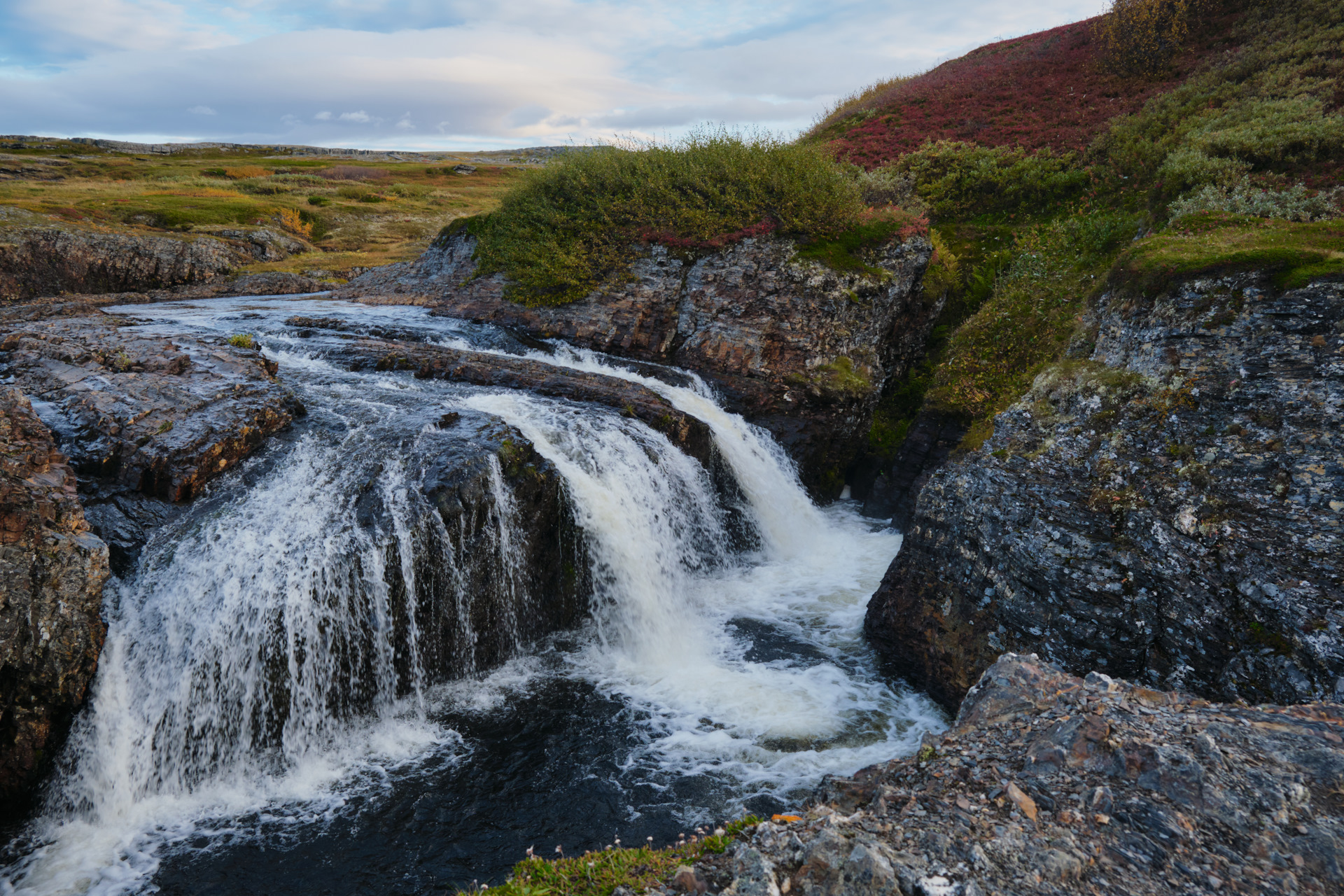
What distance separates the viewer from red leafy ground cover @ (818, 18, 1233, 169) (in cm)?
2655

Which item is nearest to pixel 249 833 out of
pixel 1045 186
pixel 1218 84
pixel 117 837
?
pixel 117 837

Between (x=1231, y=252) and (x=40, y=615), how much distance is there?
17.2 metres

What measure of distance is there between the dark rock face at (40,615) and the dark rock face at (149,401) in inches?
58.9

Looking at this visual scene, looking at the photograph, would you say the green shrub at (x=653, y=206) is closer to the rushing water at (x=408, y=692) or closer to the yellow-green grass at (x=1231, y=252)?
the rushing water at (x=408, y=692)

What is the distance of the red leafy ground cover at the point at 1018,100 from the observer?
26547 millimetres

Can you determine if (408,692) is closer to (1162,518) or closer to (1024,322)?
(1162,518)

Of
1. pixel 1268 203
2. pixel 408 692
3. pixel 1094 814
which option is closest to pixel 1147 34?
pixel 1268 203

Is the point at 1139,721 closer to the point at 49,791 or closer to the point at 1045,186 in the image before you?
the point at 49,791

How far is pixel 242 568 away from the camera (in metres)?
9.46

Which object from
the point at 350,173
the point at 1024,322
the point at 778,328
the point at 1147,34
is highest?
the point at 350,173

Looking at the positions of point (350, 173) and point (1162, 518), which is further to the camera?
point (350, 173)

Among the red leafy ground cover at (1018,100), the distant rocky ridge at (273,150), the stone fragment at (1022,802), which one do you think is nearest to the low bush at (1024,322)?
the red leafy ground cover at (1018,100)

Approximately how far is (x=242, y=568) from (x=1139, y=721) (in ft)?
36.0

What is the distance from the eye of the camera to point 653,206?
845 inches
